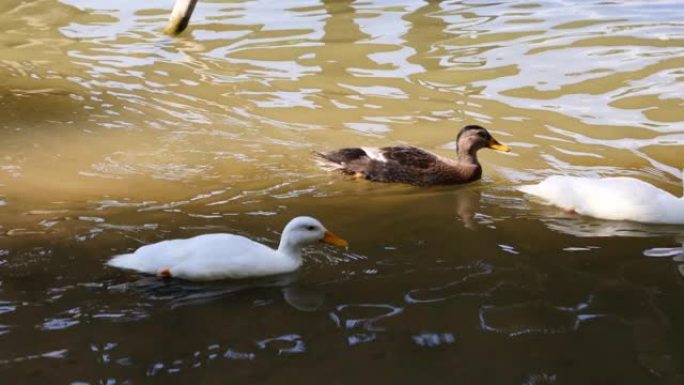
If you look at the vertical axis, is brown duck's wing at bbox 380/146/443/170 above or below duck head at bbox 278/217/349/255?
below

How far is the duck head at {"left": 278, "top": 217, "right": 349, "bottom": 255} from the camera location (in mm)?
6809

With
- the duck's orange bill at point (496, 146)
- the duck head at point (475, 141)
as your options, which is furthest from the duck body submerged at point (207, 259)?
the duck's orange bill at point (496, 146)

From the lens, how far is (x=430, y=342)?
575cm

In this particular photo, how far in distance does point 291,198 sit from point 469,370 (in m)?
3.46

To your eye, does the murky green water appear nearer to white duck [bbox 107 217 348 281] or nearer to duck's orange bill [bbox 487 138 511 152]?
white duck [bbox 107 217 348 281]

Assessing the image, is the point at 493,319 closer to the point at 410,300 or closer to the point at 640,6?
the point at 410,300

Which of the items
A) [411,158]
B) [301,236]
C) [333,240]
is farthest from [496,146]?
[301,236]

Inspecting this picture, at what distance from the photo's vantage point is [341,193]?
8852 millimetres

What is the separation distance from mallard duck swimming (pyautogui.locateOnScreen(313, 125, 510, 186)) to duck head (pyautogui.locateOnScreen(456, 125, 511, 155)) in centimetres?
5

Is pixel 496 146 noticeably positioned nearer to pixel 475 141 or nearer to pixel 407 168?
pixel 475 141

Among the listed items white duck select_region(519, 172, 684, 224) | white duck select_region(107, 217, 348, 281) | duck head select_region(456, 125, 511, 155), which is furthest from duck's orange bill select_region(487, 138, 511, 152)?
white duck select_region(107, 217, 348, 281)

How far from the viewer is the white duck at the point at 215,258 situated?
21.4ft

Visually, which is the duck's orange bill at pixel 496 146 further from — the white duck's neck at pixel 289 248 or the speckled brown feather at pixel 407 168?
the white duck's neck at pixel 289 248

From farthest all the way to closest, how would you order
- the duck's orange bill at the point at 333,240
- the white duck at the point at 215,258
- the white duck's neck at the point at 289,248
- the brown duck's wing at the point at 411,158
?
the brown duck's wing at the point at 411,158 → the duck's orange bill at the point at 333,240 → the white duck's neck at the point at 289,248 → the white duck at the point at 215,258
